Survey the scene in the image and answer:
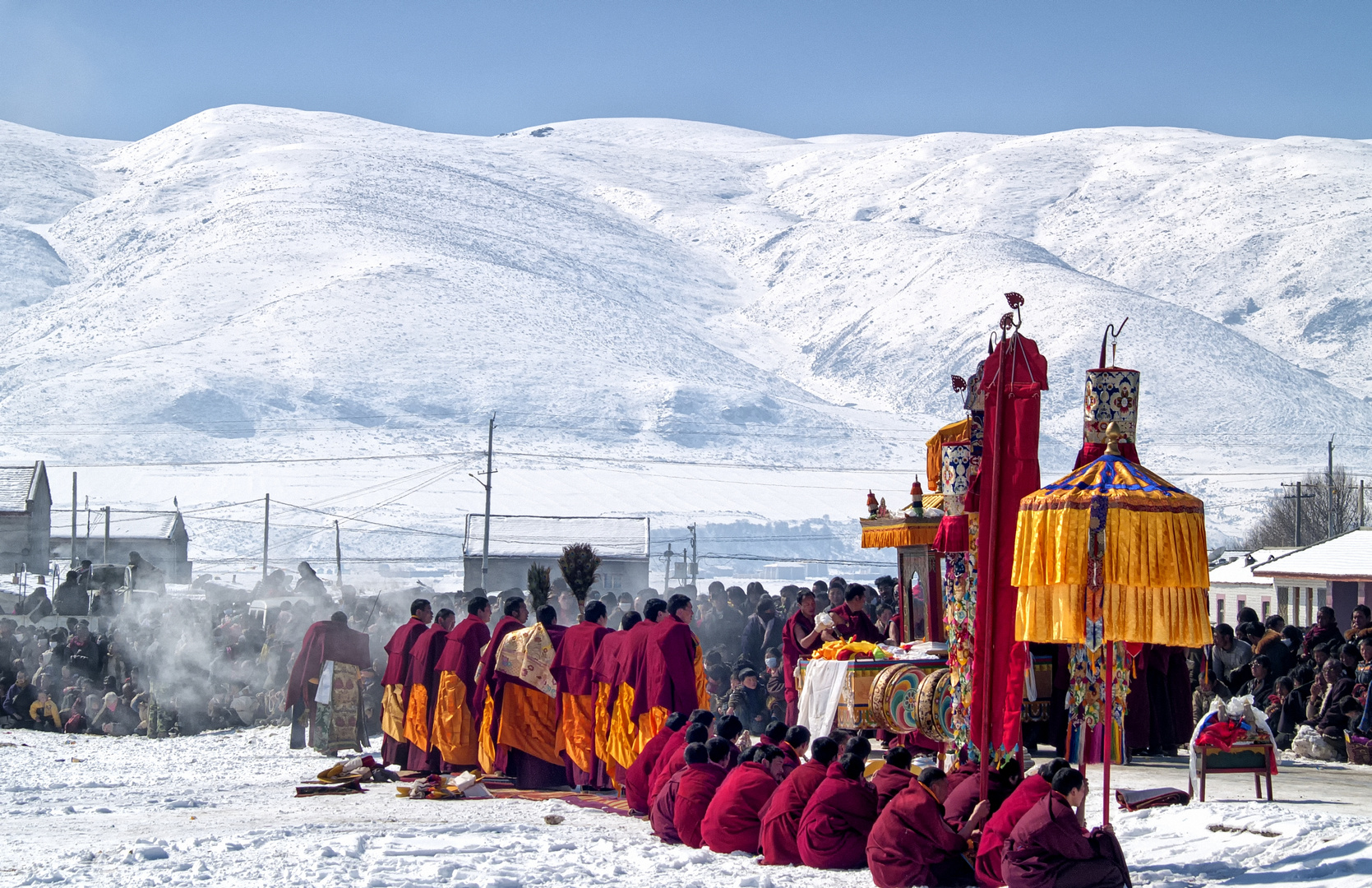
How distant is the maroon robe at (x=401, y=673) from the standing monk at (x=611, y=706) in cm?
262

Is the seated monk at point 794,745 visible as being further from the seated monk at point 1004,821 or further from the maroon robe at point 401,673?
the maroon robe at point 401,673

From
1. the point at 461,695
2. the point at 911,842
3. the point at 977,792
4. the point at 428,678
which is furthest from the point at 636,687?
the point at 911,842

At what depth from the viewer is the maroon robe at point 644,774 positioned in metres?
11.4

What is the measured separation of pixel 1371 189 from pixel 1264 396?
52.8 meters

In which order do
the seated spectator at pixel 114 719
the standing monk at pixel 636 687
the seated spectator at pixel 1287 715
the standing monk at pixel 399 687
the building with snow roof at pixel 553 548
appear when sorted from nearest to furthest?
the standing monk at pixel 636 687
the seated spectator at pixel 1287 715
the standing monk at pixel 399 687
the seated spectator at pixel 114 719
the building with snow roof at pixel 553 548

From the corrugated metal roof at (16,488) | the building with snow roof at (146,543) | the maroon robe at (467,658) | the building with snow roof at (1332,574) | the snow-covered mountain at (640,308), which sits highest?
the snow-covered mountain at (640,308)

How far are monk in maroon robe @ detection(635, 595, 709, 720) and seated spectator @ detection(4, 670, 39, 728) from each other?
35.7 ft

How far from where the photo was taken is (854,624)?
13.7 metres

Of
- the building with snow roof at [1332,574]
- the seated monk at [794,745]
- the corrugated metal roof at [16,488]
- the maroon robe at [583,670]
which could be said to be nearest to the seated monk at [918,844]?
the seated monk at [794,745]

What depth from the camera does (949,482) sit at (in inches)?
419

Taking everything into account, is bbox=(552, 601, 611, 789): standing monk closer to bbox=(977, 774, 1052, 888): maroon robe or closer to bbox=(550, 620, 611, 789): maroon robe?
bbox=(550, 620, 611, 789): maroon robe

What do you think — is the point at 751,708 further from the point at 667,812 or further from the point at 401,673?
the point at 667,812

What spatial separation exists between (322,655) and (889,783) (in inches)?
343

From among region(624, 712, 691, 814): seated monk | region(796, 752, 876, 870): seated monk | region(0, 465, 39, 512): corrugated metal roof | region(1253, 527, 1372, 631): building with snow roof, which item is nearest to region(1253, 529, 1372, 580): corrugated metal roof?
region(1253, 527, 1372, 631): building with snow roof
